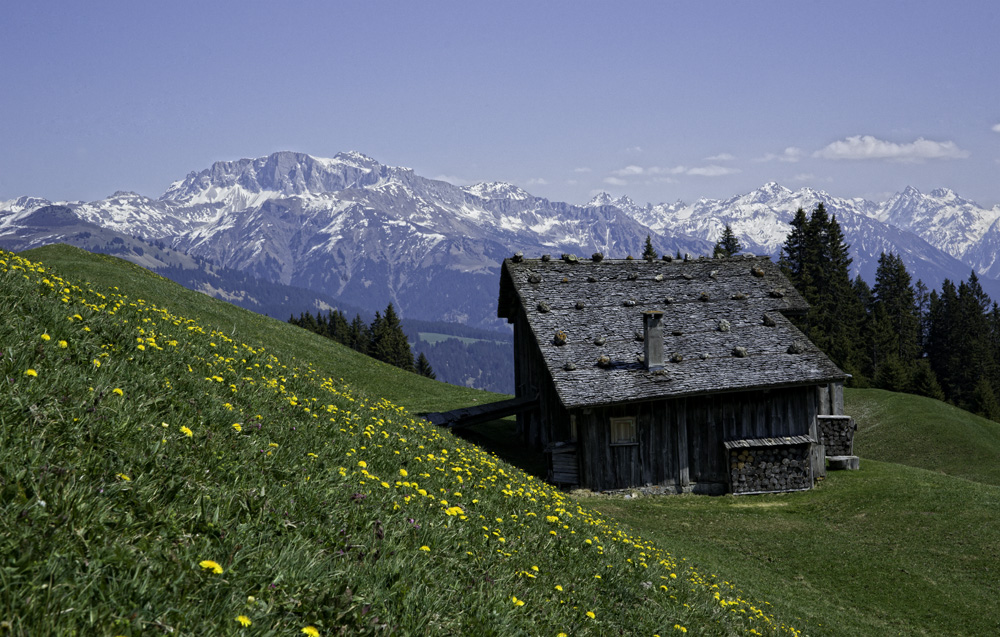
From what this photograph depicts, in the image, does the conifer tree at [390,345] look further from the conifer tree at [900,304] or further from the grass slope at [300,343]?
the conifer tree at [900,304]

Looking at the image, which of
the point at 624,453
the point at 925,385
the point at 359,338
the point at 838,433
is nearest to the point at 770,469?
the point at 624,453

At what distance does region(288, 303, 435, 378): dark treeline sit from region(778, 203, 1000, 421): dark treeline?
55899 millimetres

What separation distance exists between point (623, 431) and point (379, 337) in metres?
84.6

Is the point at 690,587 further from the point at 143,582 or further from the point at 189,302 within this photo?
the point at 189,302

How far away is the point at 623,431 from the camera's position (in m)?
24.9

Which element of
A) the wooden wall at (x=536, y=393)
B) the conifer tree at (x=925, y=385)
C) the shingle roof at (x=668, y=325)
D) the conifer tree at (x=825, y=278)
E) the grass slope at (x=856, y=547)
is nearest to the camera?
the grass slope at (x=856, y=547)

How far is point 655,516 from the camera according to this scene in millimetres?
21391

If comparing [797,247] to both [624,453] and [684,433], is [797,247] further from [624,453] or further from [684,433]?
[624,453]

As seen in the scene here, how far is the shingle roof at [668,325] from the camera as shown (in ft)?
80.5

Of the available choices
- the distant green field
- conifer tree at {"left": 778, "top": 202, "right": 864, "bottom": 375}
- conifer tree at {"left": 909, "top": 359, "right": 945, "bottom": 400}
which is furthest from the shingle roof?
conifer tree at {"left": 909, "top": 359, "right": 945, "bottom": 400}

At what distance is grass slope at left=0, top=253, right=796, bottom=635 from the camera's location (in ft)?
12.9

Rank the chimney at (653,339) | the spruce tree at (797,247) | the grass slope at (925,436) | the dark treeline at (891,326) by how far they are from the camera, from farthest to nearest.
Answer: the spruce tree at (797,247)
the dark treeline at (891,326)
the grass slope at (925,436)
the chimney at (653,339)

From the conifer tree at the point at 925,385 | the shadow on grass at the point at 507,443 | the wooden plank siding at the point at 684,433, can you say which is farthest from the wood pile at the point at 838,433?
the conifer tree at the point at 925,385

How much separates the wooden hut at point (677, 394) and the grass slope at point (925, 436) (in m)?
16.2
